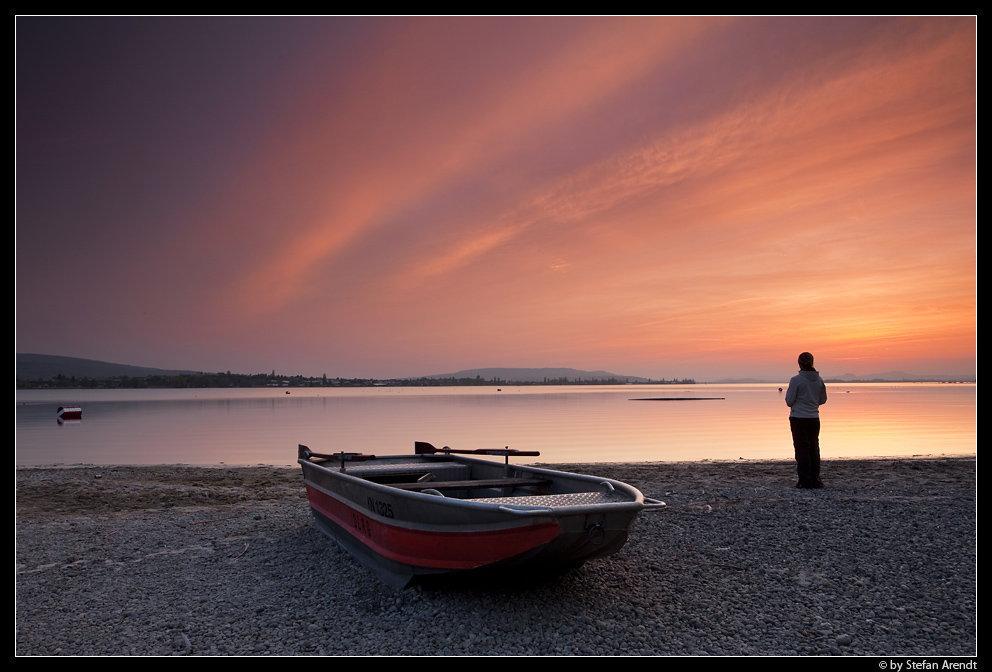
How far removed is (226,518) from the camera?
10109 millimetres

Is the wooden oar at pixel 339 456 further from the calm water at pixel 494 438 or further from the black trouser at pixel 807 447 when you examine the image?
the calm water at pixel 494 438

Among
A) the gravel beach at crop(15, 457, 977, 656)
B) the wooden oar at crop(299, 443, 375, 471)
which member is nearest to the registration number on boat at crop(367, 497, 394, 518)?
the gravel beach at crop(15, 457, 977, 656)

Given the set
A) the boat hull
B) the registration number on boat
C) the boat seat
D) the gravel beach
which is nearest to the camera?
the gravel beach

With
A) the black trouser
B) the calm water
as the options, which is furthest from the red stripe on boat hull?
the calm water

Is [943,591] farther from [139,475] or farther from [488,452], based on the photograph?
[139,475]

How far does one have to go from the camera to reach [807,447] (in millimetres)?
10984

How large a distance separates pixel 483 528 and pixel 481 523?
48 mm

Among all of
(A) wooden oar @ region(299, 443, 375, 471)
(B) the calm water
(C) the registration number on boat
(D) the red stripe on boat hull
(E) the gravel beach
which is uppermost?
(A) wooden oar @ region(299, 443, 375, 471)

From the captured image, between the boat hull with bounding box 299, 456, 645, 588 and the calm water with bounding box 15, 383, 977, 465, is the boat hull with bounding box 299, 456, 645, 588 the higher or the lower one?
the higher one

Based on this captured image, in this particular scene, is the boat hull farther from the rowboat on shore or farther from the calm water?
the calm water

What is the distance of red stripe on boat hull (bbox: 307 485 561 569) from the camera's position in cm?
536

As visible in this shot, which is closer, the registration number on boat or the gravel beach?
the gravel beach

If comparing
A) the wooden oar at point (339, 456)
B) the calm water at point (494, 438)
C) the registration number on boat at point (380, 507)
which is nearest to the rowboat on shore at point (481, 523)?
the registration number on boat at point (380, 507)

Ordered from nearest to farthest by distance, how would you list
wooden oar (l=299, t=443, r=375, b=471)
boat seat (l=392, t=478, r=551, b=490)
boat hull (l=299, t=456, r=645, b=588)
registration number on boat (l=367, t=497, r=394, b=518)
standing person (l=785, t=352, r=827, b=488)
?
boat hull (l=299, t=456, r=645, b=588)
registration number on boat (l=367, t=497, r=394, b=518)
boat seat (l=392, t=478, r=551, b=490)
wooden oar (l=299, t=443, r=375, b=471)
standing person (l=785, t=352, r=827, b=488)
